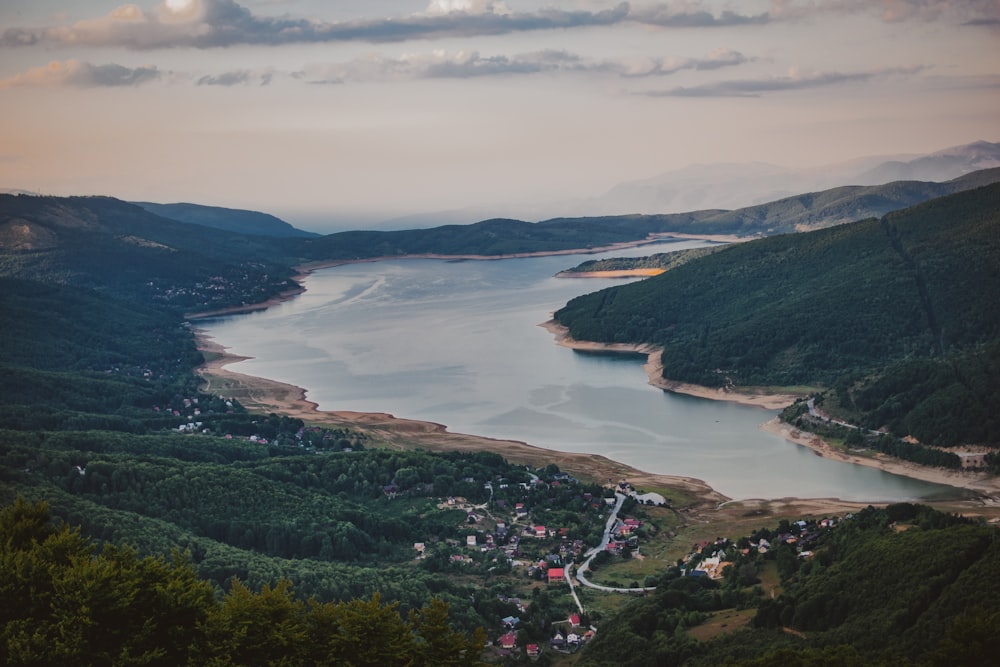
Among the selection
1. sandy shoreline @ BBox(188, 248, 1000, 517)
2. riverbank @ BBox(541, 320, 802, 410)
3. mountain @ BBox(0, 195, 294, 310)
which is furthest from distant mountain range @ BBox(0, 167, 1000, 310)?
riverbank @ BBox(541, 320, 802, 410)

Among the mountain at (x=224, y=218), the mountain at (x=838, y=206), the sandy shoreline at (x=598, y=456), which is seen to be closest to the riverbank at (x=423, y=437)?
the sandy shoreline at (x=598, y=456)

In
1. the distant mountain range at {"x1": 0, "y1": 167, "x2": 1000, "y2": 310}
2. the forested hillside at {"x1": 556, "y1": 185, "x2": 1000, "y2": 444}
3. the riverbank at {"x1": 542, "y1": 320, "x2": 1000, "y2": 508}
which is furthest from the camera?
the distant mountain range at {"x1": 0, "y1": 167, "x2": 1000, "y2": 310}

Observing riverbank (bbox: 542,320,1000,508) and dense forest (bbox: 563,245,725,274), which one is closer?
riverbank (bbox: 542,320,1000,508)

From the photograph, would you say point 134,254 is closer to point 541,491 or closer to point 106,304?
point 106,304

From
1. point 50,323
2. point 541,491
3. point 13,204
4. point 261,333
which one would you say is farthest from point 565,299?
point 541,491

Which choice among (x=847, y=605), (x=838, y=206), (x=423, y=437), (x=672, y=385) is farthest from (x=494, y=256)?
(x=847, y=605)

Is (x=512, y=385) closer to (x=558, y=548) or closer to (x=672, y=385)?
(x=672, y=385)

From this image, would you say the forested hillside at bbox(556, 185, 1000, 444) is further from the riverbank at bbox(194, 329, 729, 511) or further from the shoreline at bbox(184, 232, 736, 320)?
the shoreline at bbox(184, 232, 736, 320)
